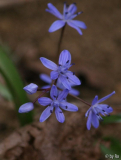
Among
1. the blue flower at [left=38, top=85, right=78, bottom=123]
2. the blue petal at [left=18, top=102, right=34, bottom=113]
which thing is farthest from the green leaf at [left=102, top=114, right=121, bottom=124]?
the blue petal at [left=18, top=102, right=34, bottom=113]

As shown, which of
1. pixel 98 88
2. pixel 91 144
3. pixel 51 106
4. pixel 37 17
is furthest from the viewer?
pixel 37 17

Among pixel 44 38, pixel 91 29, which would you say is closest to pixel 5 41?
pixel 44 38

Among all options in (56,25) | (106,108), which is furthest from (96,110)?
(56,25)

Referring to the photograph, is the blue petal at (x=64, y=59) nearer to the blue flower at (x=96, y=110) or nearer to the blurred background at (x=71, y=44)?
the blue flower at (x=96, y=110)

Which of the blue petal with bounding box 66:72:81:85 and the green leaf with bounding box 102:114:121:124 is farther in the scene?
the green leaf with bounding box 102:114:121:124

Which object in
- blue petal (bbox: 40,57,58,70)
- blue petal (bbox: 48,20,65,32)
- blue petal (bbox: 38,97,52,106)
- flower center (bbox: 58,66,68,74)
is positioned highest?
blue petal (bbox: 48,20,65,32)

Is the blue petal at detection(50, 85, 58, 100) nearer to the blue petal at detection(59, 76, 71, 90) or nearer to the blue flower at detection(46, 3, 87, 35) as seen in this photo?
the blue petal at detection(59, 76, 71, 90)

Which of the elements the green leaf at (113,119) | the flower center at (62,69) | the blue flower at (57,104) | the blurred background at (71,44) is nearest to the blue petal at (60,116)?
the blue flower at (57,104)

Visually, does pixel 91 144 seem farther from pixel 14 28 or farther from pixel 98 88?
pixel 14 28
